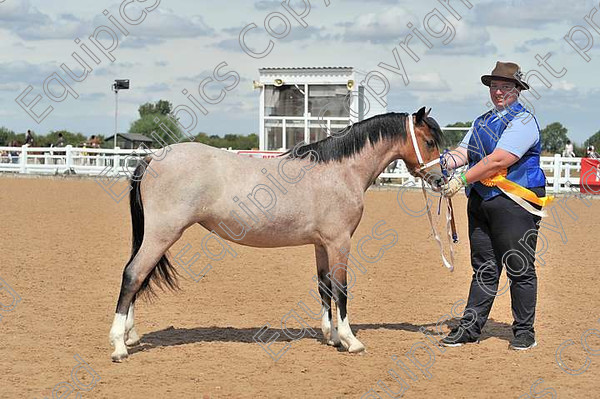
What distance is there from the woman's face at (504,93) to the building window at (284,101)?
20.3 meters

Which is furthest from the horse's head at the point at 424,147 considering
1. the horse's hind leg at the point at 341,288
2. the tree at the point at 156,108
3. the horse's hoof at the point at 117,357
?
the tree at the point at 156,108

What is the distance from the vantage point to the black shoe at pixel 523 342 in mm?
5852

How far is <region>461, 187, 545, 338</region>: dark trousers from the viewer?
583 centimetres

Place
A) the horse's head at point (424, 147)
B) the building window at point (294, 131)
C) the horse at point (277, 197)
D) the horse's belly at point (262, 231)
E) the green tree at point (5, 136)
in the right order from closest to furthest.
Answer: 1. the horse at point (277, 197)
2. the horse's belly at point (262, 231)
3. the horse's head at point (424, 147)
4. the building window at point (294, 131)
5. the green tree at point (5, 136)

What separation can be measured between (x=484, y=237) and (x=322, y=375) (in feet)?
6.77

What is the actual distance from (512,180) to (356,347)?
6.35 feet

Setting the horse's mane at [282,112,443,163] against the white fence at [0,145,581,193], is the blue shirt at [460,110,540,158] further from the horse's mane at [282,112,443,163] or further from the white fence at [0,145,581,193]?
the white fence at [0,145,581,193]

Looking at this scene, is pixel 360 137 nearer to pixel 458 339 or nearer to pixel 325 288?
pixel 325 288

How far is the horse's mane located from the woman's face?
1.83 feet

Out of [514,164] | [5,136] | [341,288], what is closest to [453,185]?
[514,164]

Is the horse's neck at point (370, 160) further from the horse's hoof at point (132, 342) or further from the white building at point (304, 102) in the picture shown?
the white building at point (304, 102)

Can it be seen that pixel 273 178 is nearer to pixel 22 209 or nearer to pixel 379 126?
pixel 379 126

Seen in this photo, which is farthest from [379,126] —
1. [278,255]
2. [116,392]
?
[278,255]

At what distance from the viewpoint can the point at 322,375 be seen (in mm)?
5113
